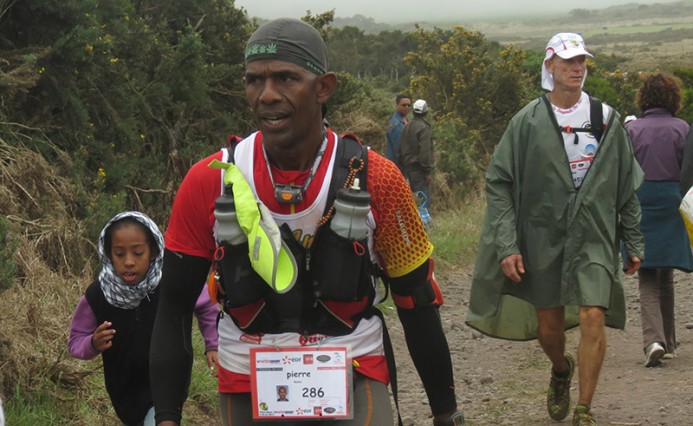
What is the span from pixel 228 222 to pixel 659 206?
5762 mm

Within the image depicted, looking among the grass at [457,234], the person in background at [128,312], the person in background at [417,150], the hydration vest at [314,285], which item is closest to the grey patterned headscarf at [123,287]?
the person in background at [128,312]

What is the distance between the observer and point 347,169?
11.6ft

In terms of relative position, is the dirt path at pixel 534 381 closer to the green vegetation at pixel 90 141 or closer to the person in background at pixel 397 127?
the green vegetation at pixel 90 141

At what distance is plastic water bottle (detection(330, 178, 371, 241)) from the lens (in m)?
3.39

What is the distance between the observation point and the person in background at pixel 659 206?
846cm

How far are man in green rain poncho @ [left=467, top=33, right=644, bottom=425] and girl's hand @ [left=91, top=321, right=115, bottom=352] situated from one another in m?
2.38

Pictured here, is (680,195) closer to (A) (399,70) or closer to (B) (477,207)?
(B) (477,207)

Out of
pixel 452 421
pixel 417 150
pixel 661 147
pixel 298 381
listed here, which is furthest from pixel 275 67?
pixel 417 150

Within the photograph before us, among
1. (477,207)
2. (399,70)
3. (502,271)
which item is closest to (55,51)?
(502,271)

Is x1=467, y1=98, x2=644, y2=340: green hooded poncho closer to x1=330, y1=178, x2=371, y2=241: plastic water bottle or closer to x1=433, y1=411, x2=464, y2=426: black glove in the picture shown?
x1=433, y1=411, x2=464, y2=426: black glove

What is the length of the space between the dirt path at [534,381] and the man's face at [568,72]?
191cm

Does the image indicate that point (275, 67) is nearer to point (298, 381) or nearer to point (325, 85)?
point (325, 85)

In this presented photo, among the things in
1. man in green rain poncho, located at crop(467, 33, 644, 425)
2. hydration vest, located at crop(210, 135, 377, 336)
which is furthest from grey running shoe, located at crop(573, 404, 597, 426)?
hydration vest, located at crop(210, 135, 377, 336)

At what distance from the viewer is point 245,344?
3.55 m
